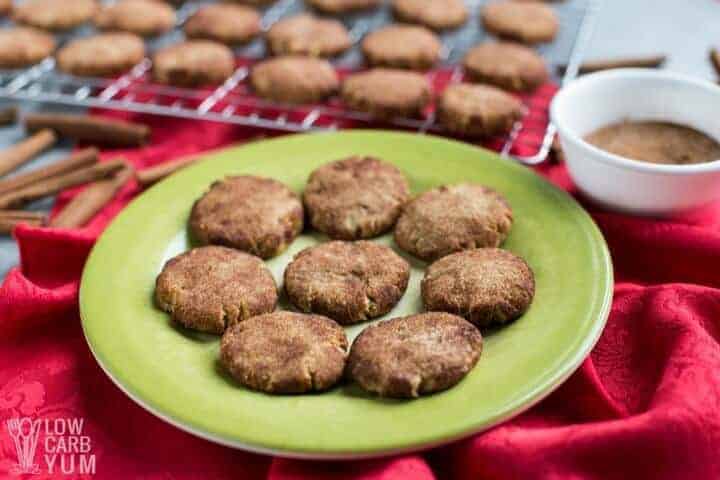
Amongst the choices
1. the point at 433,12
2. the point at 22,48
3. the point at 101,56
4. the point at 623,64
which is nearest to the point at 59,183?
the point at 101,56

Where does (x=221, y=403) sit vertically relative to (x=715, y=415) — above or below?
above

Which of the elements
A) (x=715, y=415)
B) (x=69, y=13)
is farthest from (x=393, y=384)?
(x=69, y=13)

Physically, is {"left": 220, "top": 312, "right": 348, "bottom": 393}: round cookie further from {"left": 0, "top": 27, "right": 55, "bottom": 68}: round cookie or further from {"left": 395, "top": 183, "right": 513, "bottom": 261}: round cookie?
{"left": 0, "top": 27, "right": 55, "bottom": 68}: round cookie

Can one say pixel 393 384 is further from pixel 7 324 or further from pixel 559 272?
pixel 7 324

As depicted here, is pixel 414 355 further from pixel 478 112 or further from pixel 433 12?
pixel 433 12

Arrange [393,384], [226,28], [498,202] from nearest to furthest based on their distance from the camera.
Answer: [393,384] → [498,202] → [226,28]
